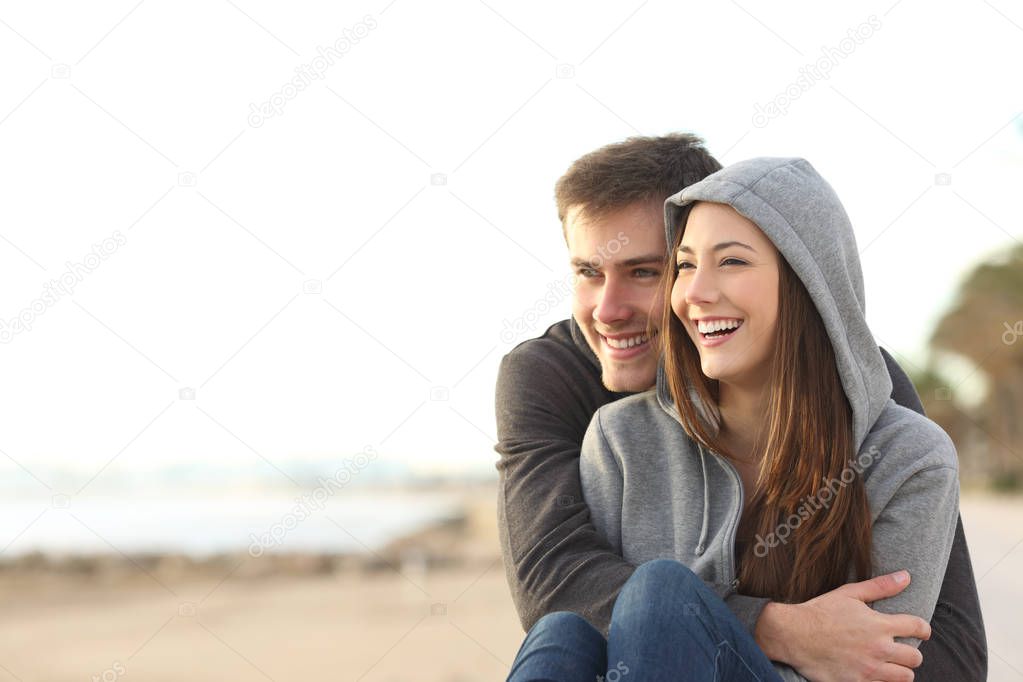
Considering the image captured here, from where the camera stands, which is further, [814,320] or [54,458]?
[54,458]

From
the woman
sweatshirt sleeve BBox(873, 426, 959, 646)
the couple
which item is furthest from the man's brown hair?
sweatshirt sleeve BBox(873, 426, 959, 646)

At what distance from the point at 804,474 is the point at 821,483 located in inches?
1.7

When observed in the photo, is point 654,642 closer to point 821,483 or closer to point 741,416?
point 821,483

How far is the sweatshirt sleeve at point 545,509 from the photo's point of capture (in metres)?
2.49

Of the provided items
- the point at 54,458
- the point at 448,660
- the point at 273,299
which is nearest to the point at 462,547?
the point at 448,660

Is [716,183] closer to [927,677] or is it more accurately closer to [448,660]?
[927,677]

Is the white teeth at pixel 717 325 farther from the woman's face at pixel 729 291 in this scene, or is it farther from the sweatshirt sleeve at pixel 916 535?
the sweatshirt sleeve at pixel 916 535

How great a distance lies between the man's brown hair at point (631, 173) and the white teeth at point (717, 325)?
0.56 meters

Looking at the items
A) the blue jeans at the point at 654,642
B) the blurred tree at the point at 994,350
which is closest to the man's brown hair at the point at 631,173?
the blue jeans at the point at 654,642

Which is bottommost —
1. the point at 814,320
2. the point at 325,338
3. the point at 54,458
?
the point at 814,320

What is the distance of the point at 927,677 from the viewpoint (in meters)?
2.37

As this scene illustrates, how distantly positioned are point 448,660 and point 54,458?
29.2m

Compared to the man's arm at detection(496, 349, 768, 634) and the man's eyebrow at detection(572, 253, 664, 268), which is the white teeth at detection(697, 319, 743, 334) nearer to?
the man's eyebrow at detection(572, 253, 664, 268)

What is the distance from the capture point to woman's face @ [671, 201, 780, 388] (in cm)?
239
